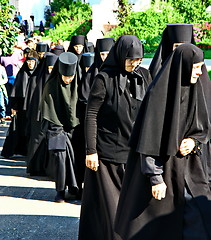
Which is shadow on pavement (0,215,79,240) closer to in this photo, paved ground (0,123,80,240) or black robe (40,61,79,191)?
paved ground (0,123,80,240)

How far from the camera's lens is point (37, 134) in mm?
8102

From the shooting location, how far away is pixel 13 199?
259 inches

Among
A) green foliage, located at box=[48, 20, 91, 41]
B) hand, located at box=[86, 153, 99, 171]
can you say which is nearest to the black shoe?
hand, located at box=[86, 153, 99, 171]

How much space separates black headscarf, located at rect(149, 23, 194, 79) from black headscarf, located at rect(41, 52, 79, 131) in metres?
0.92

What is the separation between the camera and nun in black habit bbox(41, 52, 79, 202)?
6234mm

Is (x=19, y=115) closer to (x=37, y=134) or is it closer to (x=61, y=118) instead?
(x=37, y=134)

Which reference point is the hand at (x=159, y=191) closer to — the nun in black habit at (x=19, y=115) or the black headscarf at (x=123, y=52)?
the black headscarf at (x=123, y=52)

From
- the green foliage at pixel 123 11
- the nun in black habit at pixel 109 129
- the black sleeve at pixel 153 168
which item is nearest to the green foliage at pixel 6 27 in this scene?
the nun in black habit at pixel 109 129

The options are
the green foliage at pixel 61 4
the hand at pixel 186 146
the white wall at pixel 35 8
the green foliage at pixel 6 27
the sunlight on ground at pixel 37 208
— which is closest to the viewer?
the hand at pixel 186 146

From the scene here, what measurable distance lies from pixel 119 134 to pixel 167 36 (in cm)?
204

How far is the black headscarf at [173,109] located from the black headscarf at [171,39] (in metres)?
2.40

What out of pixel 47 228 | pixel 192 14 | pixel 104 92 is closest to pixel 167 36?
pixel 104 92

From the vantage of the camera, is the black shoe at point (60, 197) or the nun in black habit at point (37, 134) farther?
the nun in black habit at point (37, 134)

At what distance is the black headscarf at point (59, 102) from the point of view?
6270 millimetres
